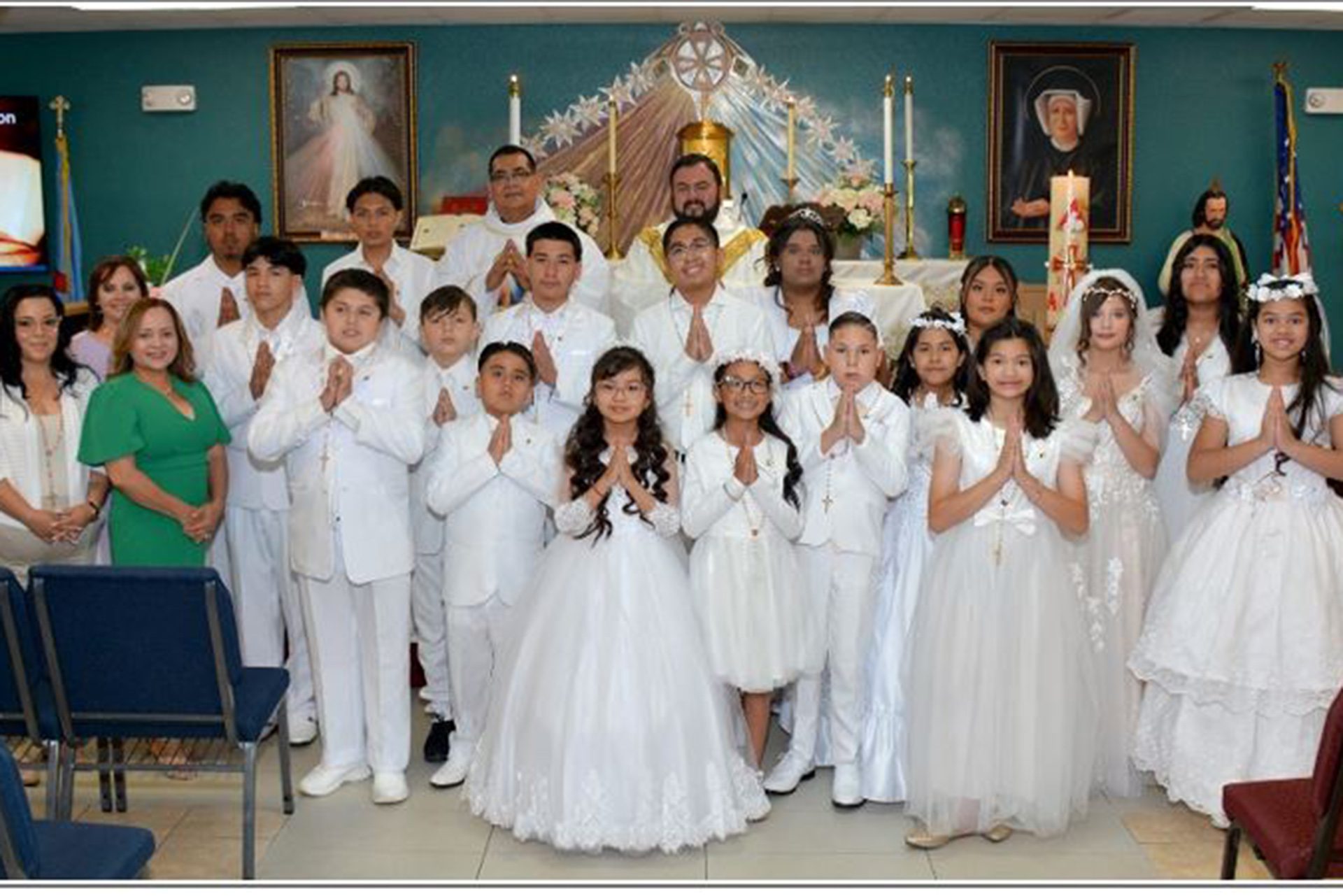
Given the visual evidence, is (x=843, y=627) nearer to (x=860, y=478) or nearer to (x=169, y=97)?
(x=860, y=478)

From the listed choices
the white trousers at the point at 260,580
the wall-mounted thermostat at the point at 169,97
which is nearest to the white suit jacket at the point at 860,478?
the white trousers at the point at 260,580

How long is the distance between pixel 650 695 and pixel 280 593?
67.2 inches

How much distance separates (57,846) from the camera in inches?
125

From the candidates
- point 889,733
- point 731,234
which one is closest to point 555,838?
point 889,733

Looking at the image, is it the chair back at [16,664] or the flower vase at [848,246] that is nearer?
the chair back at [16,664]

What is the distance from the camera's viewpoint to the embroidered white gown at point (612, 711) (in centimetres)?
427

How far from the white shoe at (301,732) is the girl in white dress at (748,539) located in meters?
1.65

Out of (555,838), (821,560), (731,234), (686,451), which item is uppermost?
(731,234)

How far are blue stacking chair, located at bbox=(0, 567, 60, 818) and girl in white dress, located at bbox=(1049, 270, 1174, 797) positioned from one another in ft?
10.2

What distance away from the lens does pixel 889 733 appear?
4.83m

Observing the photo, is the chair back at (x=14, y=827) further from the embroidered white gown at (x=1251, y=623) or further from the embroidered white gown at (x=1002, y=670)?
the embroidered white gown at (x=1251, y=623)

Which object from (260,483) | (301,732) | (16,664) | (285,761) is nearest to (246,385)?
(260,483)

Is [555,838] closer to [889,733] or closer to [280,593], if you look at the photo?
[889,733]

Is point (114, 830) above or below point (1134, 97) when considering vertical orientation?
below
